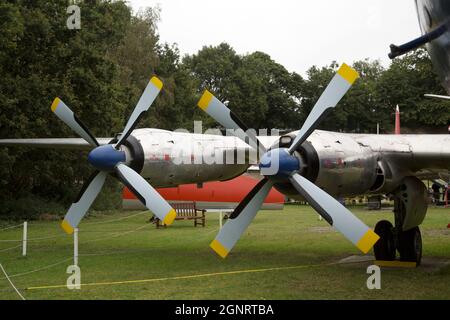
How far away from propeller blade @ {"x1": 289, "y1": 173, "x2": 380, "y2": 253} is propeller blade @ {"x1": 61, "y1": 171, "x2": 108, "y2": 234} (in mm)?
4610

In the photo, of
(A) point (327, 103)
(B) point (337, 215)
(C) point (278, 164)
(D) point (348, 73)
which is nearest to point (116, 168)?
(C) point (278, 164)

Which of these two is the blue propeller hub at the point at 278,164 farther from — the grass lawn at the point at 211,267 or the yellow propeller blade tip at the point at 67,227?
the yellow propeller blade tip at the point at 67,227

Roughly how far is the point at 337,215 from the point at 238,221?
72.5 inches

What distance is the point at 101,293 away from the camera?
10180mm

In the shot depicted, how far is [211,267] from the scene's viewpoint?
13.2m

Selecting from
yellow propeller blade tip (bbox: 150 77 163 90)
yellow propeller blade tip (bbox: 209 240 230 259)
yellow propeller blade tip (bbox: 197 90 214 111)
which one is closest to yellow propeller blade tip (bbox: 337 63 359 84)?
yellow propeller blade tip (bbox: 197 90 214 111)

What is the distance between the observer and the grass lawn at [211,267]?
10250mm

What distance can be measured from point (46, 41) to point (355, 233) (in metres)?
21.7

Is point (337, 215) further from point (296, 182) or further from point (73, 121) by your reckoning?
point (73, 121)

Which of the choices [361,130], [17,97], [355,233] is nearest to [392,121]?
[361,130]

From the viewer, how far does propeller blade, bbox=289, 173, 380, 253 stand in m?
8.81

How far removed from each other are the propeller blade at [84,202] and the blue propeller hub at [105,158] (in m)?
0.43

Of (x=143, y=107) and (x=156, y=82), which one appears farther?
(x=143, y=107)

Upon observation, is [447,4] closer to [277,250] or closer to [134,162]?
[134,162]
